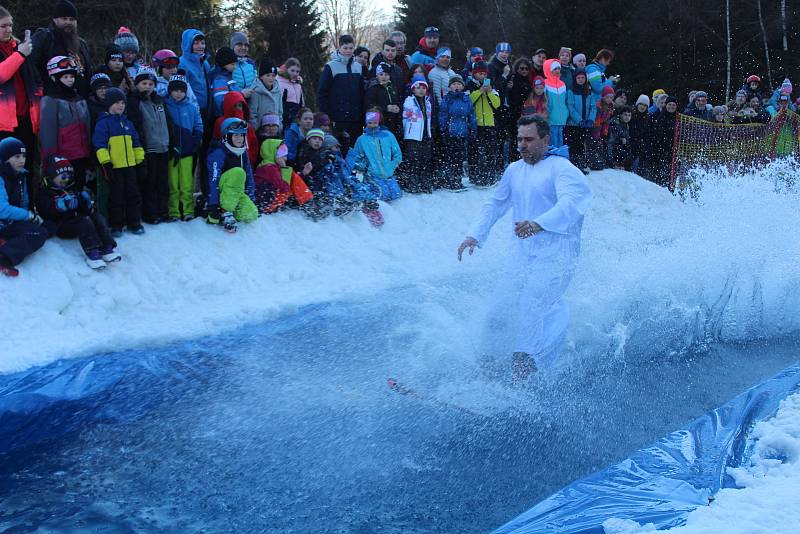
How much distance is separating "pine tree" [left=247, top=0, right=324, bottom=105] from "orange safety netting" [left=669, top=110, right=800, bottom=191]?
17088mm

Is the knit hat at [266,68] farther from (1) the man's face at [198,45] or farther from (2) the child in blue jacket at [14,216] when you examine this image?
(2) the child in blue jacket at [14,216]

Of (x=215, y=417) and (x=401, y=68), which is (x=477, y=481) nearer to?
(x=215, y=417)

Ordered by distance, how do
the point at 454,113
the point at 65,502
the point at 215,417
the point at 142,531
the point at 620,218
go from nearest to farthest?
the point at 142,531 < the point at 65,502 < the point at 215,417 < the point at 454,113 < the point at 620,218

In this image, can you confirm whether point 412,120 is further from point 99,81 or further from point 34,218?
point 34,218

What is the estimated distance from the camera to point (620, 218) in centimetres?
1357

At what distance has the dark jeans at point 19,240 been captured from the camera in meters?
6.37

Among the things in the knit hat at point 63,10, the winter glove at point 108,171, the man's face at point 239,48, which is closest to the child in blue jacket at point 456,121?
the man's face at point 239,48

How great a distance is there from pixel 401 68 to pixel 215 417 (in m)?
7.49

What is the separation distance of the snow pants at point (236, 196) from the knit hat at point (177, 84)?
0.97m

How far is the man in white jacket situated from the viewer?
555cm

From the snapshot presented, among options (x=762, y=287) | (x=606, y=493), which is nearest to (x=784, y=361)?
(x=762, y=287)

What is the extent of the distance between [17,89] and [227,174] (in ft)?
7.14

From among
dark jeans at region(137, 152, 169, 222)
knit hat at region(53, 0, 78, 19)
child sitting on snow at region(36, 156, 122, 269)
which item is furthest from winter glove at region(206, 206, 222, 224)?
knit hat at region(53, 0, 78, 19)

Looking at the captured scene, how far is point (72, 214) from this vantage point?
6852mm
